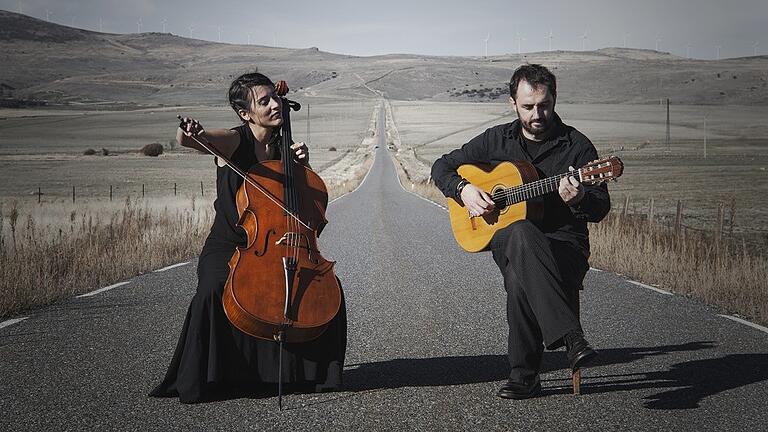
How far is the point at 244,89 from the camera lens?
5.43m

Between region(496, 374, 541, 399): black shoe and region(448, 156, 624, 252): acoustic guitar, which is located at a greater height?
region(448, 156, 624, 252): acoustic guitar

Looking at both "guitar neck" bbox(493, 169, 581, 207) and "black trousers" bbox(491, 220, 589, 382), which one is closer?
"black trousers" bbox(491, 220, 589, 382)

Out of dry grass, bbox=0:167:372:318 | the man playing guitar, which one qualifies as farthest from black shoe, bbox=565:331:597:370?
dry grass, bbox=0:167:372:318

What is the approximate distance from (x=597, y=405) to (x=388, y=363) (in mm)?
1651

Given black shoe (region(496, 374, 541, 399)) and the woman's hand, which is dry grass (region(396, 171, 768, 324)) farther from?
the woman's hand

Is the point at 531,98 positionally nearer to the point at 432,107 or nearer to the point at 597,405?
the point at 597,405

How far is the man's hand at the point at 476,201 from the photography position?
210 inches

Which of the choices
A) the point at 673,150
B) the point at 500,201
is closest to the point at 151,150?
the point at 673,150

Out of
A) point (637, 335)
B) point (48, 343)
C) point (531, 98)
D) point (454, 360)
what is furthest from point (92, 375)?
point (637, 335)

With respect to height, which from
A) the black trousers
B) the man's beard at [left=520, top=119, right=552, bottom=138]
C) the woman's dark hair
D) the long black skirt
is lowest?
the long black skirt

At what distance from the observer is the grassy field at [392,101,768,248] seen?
83.3 feet

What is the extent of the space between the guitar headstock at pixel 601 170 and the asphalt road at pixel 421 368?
1.26 metres

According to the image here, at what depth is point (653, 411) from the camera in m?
4.65

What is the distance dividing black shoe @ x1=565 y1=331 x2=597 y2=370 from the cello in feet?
4.39
